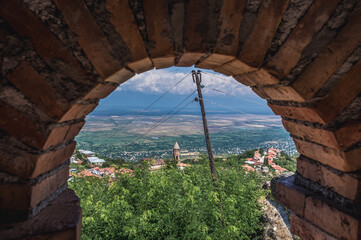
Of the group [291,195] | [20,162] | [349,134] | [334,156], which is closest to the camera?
[20,162]

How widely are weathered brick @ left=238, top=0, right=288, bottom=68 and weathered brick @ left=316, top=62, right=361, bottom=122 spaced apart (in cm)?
45

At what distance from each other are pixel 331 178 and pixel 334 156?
0.64 feet

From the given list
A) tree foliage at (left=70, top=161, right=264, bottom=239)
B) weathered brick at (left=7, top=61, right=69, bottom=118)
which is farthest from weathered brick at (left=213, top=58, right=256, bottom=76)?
tree foliage at (left=70, top=161, right=264, bottom=239)

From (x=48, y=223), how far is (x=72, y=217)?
130 mm

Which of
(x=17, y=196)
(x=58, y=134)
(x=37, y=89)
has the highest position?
(x=37, y=89)

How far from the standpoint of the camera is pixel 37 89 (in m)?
1.18

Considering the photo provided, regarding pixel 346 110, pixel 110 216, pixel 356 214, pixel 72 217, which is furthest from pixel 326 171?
pixel 110 216

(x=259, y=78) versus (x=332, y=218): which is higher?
(x=259, y=78)

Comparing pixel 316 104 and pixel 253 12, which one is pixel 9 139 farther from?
pixel 316 104

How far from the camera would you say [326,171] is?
5.26ft

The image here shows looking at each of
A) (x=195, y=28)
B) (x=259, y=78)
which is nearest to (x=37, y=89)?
(x=195, y=28)

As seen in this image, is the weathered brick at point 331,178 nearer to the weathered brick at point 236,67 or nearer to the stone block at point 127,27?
the weathered brick at point 236,67

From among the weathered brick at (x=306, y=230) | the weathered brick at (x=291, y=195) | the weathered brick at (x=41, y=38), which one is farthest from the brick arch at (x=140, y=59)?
the weathered brick at (x=291, y=195)

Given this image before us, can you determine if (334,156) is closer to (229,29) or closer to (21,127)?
(229,29)
